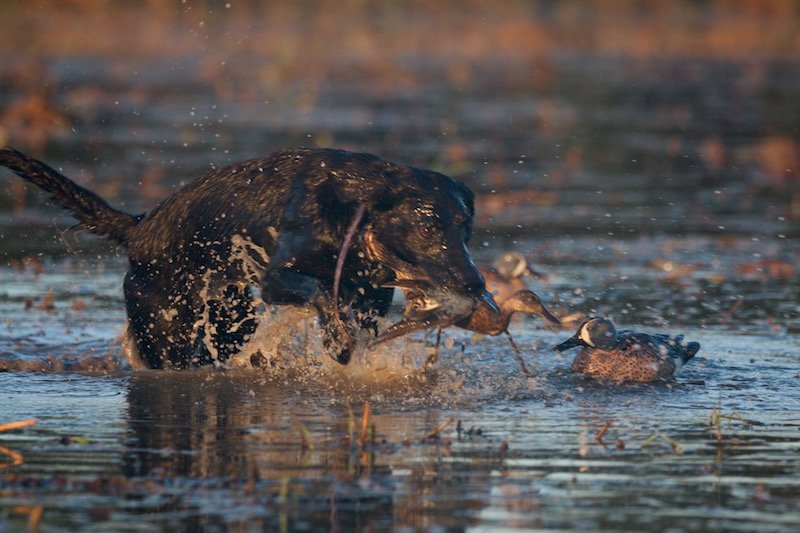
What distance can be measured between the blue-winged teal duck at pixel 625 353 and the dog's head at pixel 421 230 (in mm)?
726

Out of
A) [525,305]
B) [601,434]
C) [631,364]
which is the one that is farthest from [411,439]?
[631,364]

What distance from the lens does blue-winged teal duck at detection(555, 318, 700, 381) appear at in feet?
22.3

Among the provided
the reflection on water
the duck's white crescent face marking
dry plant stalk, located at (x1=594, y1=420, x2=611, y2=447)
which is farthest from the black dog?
dry plant stalk, located at (x1=594, y1=420, x2=611, y2=447)

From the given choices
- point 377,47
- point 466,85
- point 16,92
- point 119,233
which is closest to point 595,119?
point 466,85

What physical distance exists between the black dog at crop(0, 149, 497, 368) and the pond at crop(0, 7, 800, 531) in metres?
0.25

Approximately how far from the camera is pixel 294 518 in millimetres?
4527

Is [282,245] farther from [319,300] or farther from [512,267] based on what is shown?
[512,267]

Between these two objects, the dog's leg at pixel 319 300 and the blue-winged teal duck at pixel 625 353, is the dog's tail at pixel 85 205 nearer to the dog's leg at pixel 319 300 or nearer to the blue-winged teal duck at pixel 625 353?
the dog's leg at pixel 319 300

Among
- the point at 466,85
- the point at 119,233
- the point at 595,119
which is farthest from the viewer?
the point at 466,85

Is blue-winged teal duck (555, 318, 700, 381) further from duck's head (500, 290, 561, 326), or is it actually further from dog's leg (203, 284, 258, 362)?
dog's leg (203, 284, 258, 362)

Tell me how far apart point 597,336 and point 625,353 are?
143 millimetres

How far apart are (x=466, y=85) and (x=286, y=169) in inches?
588

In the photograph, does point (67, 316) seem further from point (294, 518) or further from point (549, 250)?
point (294, 518)

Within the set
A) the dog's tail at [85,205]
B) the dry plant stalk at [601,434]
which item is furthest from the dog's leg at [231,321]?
the dry plant stalk at [601,434]
